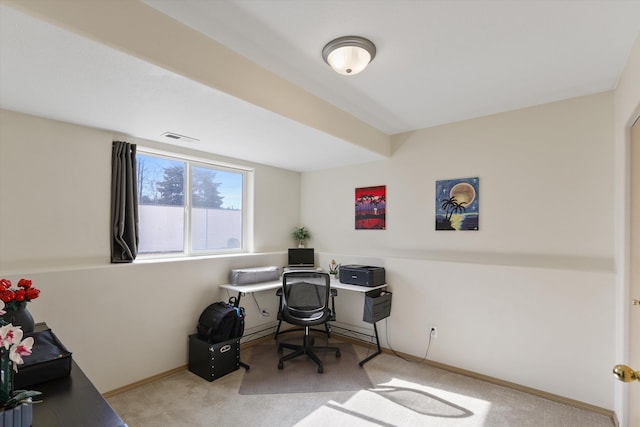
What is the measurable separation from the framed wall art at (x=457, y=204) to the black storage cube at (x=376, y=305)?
96 cm

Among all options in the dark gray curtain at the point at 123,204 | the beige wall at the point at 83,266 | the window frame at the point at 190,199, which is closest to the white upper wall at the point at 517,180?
the window frame at the point at 190,199

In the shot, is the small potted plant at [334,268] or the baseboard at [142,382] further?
the small potted plant at [334,268]

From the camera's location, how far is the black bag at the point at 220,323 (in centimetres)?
298

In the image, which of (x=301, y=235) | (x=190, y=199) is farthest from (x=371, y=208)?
(x=190, y=199)

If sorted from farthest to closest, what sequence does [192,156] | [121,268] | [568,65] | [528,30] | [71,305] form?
[192,156]
[121,268]
[71,305]
[568,65]
[528,30]

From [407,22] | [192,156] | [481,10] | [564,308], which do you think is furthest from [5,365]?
[564,308]

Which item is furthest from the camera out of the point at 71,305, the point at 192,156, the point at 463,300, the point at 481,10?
the point at 192,156

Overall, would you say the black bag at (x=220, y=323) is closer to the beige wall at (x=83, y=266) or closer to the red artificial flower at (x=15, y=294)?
the beige wall at (x=83, y=266)

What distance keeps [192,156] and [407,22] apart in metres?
2.60

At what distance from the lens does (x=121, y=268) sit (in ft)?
8.85

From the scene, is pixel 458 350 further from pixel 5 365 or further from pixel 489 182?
pixel 5 365

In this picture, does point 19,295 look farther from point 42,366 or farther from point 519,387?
point 519,387

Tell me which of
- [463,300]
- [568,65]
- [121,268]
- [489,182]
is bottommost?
[463,300]

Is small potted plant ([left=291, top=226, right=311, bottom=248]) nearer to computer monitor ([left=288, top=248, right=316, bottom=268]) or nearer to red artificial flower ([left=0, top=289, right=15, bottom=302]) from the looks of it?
computer monitor ([left=288, top=248, right=316, bottom=268])
